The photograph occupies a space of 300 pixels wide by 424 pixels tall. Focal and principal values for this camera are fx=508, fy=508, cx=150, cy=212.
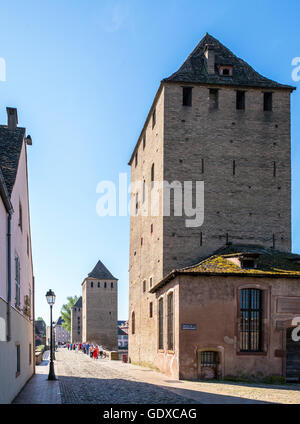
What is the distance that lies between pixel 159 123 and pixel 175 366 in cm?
1462

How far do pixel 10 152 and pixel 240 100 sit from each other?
1777 centimetres

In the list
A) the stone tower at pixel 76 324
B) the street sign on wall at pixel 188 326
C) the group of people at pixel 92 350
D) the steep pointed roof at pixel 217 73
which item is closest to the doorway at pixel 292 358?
the street sign on wall at pixel 188 326

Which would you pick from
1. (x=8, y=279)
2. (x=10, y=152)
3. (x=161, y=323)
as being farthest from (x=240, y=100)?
(x=8, y=279)

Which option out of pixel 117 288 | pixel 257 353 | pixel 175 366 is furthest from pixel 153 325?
pixel 117 288

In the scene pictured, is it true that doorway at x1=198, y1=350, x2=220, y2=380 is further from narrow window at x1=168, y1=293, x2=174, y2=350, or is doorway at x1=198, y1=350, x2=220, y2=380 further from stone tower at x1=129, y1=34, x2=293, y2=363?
stone tower at x1=129, y1=34, x2=293, y2=363

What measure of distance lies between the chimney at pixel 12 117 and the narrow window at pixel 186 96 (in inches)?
476

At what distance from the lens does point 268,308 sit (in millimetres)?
22094

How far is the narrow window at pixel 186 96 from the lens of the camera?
29969 mm

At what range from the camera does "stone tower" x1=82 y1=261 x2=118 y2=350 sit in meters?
94.6

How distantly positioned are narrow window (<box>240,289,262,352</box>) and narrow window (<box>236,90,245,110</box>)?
1269 centimetres

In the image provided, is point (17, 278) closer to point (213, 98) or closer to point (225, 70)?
point (213, 98)

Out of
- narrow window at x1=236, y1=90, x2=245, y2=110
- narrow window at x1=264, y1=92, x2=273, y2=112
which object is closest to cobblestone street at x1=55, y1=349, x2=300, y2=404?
narrow window at x1=236, y1=90, x2=245, y2=110

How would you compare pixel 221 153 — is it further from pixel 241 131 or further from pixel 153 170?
pixel 153 170

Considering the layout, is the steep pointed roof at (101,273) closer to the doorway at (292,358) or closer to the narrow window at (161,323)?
the narrow window at (161,323)
